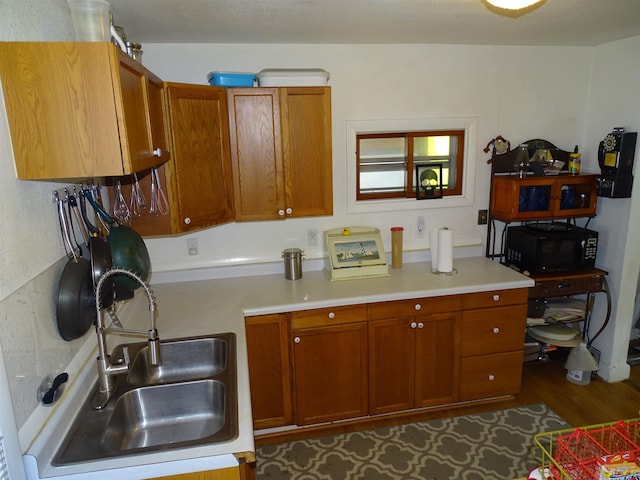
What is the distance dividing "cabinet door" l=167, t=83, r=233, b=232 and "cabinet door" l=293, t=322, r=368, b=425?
0.87 metres

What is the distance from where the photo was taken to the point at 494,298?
2.79m

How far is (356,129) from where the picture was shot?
9.71ft

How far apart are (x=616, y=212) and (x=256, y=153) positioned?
250cm

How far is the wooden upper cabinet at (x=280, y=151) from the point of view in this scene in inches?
100.0

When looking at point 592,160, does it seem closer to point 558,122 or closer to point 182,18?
point 558,122

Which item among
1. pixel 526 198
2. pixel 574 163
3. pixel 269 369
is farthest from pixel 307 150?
pixel 574 163

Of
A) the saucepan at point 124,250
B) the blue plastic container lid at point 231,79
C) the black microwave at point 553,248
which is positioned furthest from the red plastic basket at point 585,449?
the blue plastic container lid at point 231,79

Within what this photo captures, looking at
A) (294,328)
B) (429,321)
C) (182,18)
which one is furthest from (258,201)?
(429,321)

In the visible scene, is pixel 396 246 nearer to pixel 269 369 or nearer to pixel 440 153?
pixel 440 153

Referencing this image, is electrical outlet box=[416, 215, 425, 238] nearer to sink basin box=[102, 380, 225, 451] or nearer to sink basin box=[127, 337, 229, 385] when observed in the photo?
sink basin box=[127, 337, 229, 385]

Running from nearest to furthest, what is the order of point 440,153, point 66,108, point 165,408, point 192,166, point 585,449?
point 585,449 < point 66,108 < point 165,408 < point 192,166 < point 440,153

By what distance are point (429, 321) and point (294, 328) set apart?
845 mm

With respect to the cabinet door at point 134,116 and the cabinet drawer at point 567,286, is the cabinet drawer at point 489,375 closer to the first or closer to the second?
the cabinet drawer at point 567,286

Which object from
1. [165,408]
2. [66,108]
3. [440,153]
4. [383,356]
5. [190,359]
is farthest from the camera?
→ [440,153]
